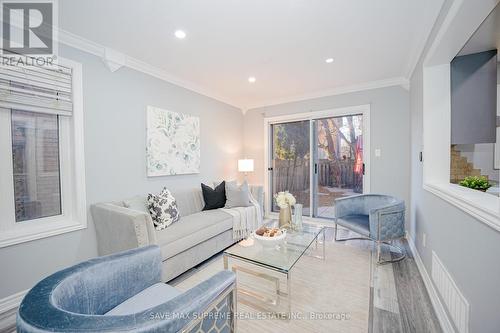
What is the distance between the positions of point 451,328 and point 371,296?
0.54m

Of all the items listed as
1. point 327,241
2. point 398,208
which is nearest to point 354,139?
point 398,208

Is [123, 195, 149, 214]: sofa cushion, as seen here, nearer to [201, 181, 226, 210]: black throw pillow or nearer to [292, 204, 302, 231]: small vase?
[201, 181, 226, 210]: black throw pillow

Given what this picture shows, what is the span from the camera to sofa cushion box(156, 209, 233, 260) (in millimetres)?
2051

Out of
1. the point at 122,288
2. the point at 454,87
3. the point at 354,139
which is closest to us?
the point at 122,288

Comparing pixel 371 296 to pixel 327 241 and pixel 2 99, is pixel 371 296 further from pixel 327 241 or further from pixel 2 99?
pixel 2 99

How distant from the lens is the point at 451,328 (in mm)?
1414

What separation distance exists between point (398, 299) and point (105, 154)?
3.29 meters

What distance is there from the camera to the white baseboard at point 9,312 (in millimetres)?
1605

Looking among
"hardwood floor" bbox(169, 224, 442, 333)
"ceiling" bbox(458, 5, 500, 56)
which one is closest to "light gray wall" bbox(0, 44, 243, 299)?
"hardwood floor" bbox(169, 224, 442, 333)

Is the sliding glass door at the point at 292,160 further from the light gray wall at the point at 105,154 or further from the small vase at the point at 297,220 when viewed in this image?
the light gray wall at the point at 105,154

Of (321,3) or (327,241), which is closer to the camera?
(321,3)

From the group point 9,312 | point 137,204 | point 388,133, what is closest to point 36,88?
point 137,204

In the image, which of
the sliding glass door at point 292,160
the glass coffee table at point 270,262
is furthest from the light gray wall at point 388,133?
the glass coffee table at point 270,262

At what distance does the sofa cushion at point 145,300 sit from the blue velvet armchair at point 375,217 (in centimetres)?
225
